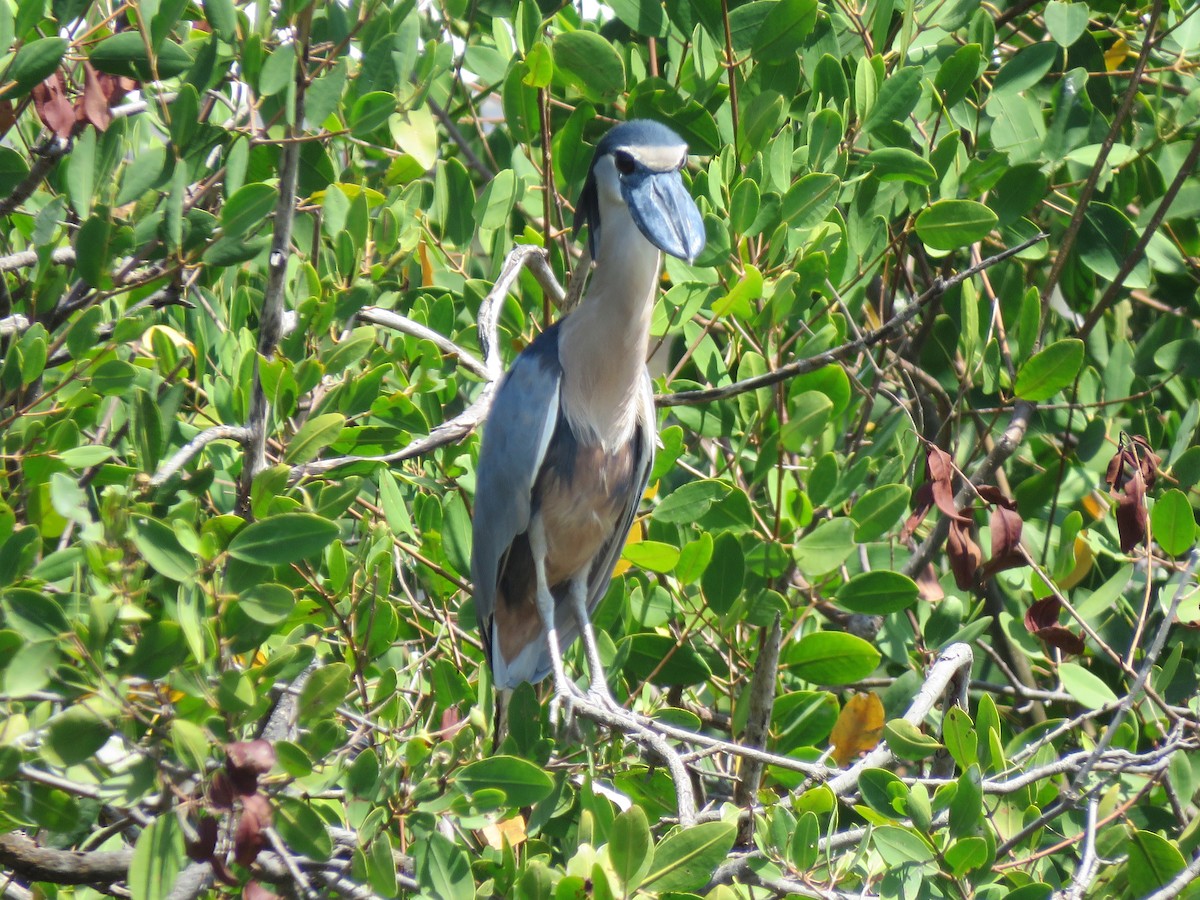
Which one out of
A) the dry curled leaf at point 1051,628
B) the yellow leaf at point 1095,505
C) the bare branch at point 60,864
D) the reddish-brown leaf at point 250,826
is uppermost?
the reddish-brown leaf at point 250,826

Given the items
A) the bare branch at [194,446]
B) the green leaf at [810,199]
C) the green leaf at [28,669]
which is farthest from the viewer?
the green leaf at [810,199]

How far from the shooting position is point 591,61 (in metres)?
2.66

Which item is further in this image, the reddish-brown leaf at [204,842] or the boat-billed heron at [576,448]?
the boat-billed heron at [576,448]

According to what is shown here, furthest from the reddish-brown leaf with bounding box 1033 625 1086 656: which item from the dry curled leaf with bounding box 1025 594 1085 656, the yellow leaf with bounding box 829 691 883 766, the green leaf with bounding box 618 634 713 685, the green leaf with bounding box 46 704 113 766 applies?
the green leaf with bounding box 46 704 113 766

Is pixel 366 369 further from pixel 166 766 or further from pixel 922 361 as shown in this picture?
pixel 922 361

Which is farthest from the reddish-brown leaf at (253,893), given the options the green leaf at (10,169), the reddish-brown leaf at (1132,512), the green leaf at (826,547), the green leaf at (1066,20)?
the green leaf at (1066,20)

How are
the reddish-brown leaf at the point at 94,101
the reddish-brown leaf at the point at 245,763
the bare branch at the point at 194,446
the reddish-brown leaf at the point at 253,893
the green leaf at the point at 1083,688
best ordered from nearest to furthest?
the reddish-brown leaf at the point at 245,763, the reddish-brown leaf at the point at 253,893, the bare branch at the point at 194,446, the reddish-brown leaf at the point at 94,101, the green leaf at the point at 1083,688

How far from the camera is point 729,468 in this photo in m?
2.67

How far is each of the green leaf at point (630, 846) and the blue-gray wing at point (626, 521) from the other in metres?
1.40

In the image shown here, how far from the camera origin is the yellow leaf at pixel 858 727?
98.8 inches

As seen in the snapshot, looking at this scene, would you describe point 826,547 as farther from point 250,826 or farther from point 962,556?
point 250,826

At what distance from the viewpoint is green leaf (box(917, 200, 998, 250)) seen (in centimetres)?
252

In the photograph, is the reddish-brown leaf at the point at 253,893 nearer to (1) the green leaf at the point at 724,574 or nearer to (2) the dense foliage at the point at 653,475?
(2) the dense foliage at the point at 653,475

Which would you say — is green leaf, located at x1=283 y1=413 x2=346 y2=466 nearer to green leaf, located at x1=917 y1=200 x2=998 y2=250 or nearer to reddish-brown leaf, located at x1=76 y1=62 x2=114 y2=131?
reddish-brown leaf, located at x1=76 y1=62 x2=114 y2=131
